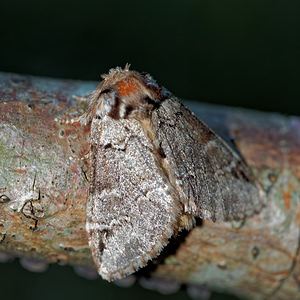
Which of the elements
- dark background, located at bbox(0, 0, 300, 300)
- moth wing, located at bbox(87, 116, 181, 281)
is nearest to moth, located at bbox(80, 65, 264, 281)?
moth wing, located at bbox(87, 116, 181, 281)

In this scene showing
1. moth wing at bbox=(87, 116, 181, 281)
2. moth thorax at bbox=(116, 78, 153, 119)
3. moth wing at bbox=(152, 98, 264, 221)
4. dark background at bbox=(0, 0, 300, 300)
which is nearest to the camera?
moth wing at bbox=(87, 116, 181, 281)

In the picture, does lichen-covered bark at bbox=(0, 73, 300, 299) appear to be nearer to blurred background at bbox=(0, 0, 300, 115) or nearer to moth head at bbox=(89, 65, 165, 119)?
moth head at bbox=(89, 65, 165, 119)

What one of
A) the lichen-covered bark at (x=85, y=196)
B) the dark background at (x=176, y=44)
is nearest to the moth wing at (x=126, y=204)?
the lichen-covered bark at (x=85, y=196)

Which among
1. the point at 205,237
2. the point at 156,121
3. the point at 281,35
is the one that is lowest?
the point at 205,237

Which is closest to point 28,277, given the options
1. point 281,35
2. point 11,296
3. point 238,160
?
point 11,296

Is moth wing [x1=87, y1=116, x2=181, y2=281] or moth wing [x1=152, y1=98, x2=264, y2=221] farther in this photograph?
moth wing [x1=152, y1=98, x2=264, y2=221]

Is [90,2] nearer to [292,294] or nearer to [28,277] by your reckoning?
[28,277]
